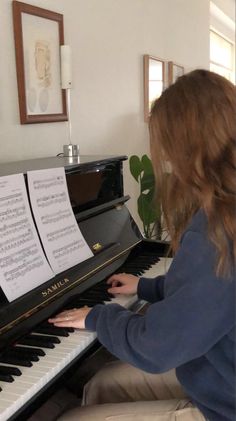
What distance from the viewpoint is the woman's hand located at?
1466 mm

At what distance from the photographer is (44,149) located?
82.5 inches

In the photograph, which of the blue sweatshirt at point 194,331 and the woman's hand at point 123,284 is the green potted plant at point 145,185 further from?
the blue sweatshirt at point 194,331

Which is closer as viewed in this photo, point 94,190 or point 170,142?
point 170,142

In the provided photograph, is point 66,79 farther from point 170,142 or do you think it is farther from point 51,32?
point 170,142

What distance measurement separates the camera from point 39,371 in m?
1.03

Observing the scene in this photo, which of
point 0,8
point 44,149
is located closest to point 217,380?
point 44,149

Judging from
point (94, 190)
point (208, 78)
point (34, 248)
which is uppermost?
point (208, 78)

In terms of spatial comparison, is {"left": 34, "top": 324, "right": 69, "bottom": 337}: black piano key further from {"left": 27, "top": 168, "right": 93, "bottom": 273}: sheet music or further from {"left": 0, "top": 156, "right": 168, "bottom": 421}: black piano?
{"left": 27, "top": 168, "right": 93, "bottom": 273}: sheet music

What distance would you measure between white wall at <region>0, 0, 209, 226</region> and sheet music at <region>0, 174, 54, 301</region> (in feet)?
1.95

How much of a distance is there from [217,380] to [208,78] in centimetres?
66

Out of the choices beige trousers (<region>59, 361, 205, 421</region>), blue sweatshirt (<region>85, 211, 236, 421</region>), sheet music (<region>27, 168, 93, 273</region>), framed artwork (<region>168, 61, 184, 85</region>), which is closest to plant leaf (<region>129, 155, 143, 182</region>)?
framed artwork (<region>168, 61, 184, 85</region>)

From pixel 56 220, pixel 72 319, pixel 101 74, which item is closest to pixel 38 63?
pixel 101 74

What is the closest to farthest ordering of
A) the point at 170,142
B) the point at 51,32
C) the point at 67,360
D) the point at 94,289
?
the point at 170,142, the point at 67,360, the point at 94,289, the point at 51,32

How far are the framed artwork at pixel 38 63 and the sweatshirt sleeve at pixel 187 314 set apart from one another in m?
1.26
